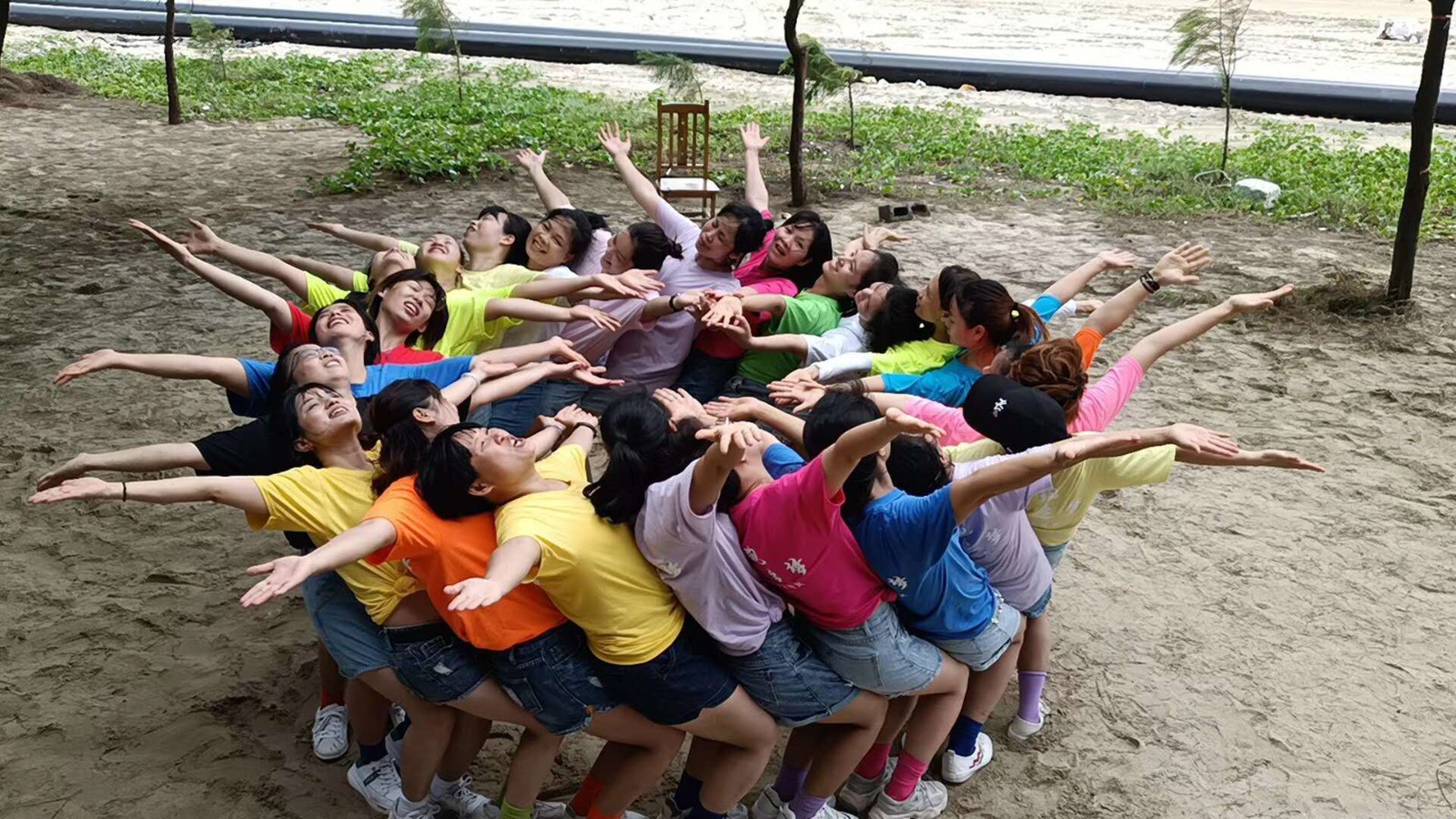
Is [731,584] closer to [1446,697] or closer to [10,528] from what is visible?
[1446,697]

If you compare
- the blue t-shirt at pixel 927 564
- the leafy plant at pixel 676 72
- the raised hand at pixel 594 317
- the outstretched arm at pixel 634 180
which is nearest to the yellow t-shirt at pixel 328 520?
the blue t-shirt at pixel 927 564

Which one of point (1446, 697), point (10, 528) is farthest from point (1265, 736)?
point (10, 528)

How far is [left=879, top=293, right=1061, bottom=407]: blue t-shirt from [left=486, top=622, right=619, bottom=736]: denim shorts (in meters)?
1.58

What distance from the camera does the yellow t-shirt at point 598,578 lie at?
278 centimetres

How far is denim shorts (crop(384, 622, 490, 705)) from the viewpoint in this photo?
9.80 ft

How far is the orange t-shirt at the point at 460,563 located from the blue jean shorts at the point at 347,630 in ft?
0.72

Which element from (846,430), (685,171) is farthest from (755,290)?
(685,171)

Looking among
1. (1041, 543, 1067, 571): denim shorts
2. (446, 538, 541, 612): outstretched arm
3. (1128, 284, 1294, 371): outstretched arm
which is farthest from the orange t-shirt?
(1128, 284, 1294, 371): outstretched arm

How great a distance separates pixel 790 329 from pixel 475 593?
2.36 meters

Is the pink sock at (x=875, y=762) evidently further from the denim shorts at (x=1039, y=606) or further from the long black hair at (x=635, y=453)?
the long black hair at (x=635, y=453)

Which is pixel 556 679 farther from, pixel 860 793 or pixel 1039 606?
pixel 1039 606

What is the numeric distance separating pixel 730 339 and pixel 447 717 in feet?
6.49

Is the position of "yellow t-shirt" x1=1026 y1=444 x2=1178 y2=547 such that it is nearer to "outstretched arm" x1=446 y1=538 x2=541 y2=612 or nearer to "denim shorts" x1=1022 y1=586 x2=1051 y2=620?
"denim shorts" x1=1022 y1=586 x2=1051 y2=620

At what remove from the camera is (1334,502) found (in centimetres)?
531
